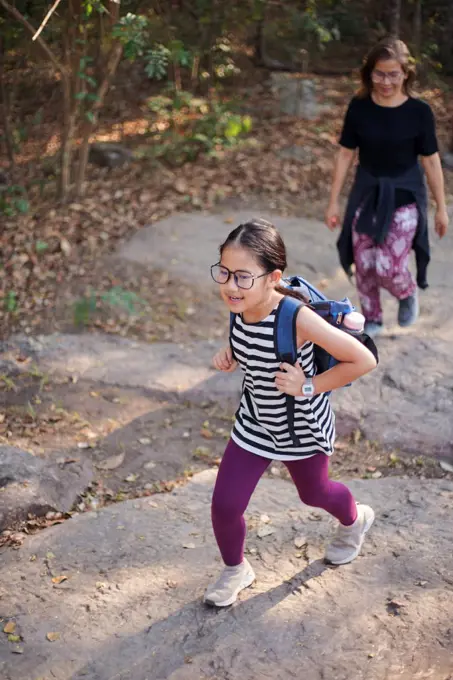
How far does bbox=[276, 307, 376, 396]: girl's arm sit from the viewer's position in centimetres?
248

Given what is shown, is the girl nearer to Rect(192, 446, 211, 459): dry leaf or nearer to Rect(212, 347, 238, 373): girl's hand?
Rect(212, 347, 238, 373): girl's hand

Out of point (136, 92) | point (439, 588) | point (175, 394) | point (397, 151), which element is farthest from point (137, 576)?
point (136, 92)

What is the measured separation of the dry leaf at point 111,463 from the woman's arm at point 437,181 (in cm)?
234

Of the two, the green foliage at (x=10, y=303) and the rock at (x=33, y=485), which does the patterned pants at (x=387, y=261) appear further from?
the green foliage at (x=10, y=303)

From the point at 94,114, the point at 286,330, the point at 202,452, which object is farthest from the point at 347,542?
the point at 94,114

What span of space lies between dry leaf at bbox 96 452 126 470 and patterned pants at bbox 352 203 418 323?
182 cm

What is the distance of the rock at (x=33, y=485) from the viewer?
3588 mm

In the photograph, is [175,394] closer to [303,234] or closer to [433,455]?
[433,455]

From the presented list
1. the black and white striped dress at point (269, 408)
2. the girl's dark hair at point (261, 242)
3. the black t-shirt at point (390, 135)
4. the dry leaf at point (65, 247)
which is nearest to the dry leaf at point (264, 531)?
the black and white striped dress at point (269, 408)

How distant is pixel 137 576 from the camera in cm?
319

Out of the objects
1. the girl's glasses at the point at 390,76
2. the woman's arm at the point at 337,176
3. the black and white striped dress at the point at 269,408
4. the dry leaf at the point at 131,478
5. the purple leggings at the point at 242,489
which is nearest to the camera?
the black and white striped dress at the point at 269,408

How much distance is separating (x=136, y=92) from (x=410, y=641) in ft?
27.0

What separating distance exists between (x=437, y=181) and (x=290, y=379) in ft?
8.25

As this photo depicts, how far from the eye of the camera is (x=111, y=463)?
4.15 meters
